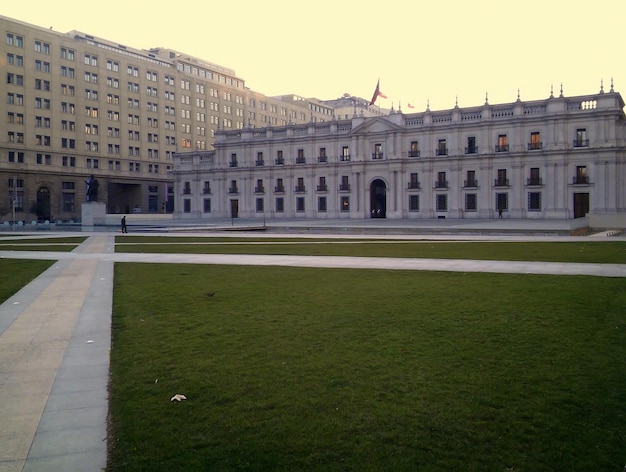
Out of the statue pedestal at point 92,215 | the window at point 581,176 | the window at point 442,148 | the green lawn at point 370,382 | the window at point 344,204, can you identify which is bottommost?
the green lawn at point 370,382

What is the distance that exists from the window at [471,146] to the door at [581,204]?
13.1 m

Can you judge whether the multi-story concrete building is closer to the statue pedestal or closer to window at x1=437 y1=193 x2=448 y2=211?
the statue pedestal

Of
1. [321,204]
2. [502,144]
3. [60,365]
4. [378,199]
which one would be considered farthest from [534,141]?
[60,365]

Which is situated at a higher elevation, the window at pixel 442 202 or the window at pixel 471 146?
the window at pixel 471 146

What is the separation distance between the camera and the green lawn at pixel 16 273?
13.6 metres

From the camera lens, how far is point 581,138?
6103cm

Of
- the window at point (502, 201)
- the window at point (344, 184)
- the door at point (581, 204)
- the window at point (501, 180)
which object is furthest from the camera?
the window at point (344, 184)

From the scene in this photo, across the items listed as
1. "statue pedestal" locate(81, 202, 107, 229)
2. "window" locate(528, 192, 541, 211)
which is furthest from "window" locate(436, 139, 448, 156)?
"statue pedestal" locate(81, 202, 107, 229)

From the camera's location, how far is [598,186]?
6009 cm

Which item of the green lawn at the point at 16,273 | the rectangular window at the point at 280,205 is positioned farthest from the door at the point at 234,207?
the green lawn at the point at 16,273

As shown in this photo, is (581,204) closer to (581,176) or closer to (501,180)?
(581,176)

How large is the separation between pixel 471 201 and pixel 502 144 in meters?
7.98

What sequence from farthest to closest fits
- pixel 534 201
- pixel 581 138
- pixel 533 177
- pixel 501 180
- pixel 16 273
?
1. pixel 501 180
2. pixel 534 201
3. pixel 533 177
4. pixel 581 138
5. pixel 16 273

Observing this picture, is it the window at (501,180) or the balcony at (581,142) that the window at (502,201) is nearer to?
the window at (501,180)
